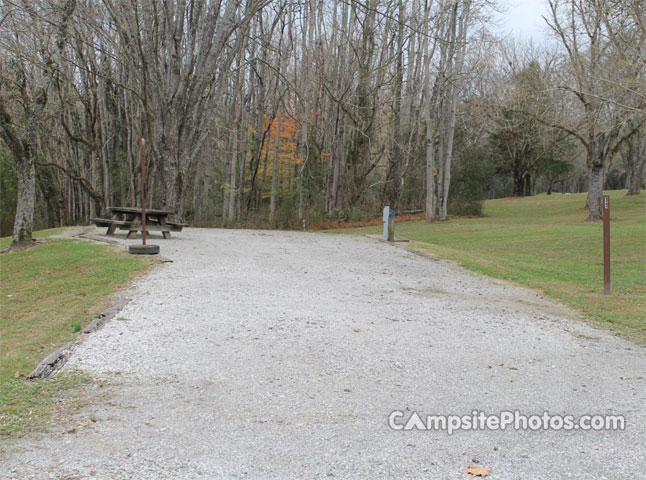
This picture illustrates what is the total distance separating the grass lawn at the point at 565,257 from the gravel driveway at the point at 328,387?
931mm

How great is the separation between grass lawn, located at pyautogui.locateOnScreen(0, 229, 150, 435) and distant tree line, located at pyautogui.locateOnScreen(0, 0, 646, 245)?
570cm

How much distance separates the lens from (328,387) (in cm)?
429

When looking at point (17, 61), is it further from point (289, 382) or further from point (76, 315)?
point (289, 382)

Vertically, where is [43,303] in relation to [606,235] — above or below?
below

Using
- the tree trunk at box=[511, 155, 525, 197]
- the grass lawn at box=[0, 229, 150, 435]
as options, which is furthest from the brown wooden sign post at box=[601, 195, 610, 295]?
the tree trunk at box=[511, 155, 525, 197]

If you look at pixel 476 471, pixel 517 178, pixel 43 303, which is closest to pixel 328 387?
pixel 476 471

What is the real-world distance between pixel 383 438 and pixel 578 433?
1.25m

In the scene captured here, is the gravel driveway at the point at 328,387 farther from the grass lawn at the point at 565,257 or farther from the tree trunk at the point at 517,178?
the tree trunk at the point at 517,178

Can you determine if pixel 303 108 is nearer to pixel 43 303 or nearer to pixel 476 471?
pixel 43 303

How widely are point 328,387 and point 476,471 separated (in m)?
1.49

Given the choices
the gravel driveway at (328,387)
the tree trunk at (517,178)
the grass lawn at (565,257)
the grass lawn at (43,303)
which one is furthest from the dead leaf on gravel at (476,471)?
the tree trunk at (517,178)

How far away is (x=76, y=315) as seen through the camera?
6.34 meters

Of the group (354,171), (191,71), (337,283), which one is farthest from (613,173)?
(337,283)

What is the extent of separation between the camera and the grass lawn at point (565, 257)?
8.54 metres
